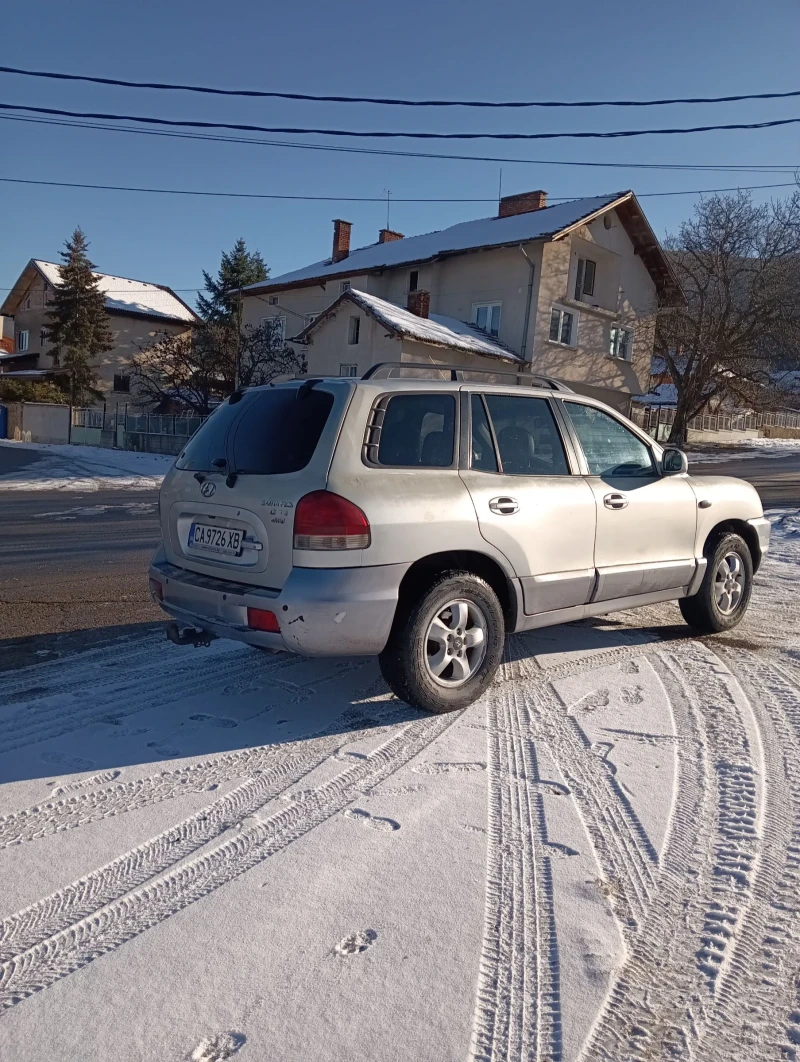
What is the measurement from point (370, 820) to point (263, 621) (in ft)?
3.70

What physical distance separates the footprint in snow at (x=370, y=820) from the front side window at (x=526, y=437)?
213cm

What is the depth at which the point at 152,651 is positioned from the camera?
5371 mm

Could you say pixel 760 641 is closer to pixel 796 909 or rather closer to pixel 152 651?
pixel 796 909

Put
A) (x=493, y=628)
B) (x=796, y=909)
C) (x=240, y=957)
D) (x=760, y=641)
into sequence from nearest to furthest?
(x=240, y=957) < (x=796, y=909) < (x=493, y=628) < (x=760, y=641)

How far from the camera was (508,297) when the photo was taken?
101 ft

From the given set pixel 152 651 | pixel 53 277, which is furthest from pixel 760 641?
pixel 53 277

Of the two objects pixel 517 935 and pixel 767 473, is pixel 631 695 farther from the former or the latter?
pixel 767 473

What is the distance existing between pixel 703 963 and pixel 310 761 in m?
1.87

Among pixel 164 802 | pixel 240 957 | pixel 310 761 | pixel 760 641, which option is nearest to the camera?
pixel 240 957

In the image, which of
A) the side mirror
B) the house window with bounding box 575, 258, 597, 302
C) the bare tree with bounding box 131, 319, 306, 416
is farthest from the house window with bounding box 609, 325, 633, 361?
the side mirror

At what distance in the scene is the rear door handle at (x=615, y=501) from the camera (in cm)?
510

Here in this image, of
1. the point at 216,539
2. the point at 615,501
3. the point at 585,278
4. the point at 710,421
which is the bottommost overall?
the point at 216,539

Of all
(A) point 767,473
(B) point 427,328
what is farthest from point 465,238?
(A) point 767,473

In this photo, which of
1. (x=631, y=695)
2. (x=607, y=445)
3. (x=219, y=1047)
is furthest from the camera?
(x=607, y=445)
